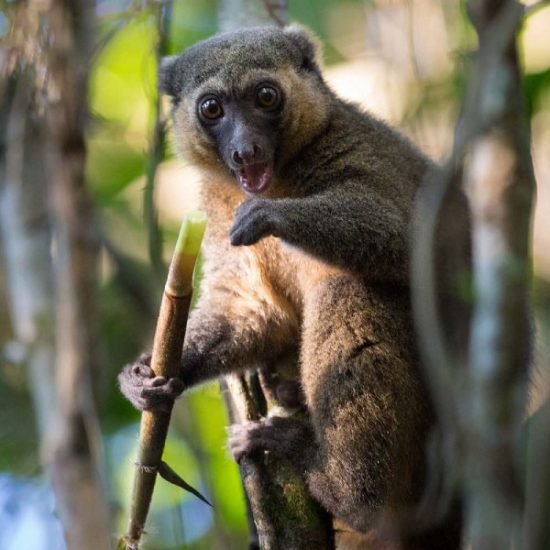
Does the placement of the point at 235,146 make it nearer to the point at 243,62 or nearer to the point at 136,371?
the point at 243,62

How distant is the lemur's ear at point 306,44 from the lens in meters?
5.96

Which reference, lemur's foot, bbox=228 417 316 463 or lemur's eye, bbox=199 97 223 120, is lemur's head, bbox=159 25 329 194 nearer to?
lemur's eye, bbox=199 97 223 120

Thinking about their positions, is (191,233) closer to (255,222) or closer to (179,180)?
(255,222)

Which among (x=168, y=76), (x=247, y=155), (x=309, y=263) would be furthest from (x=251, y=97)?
(x=309, y=263)

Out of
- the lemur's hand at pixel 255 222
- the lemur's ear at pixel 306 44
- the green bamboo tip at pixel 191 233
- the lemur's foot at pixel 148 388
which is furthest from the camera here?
the lemur's ear at pixel 306 44

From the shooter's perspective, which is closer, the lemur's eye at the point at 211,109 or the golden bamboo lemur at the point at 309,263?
the golden bamboo lemur at the point at 309,263

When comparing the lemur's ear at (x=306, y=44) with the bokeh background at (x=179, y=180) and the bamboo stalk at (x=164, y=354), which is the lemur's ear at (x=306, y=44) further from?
the bamboo stalk at (x=164, y=354)

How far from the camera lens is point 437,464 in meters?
4.62

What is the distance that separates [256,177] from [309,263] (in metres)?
0.52

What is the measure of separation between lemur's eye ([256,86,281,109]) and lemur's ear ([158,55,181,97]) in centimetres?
56

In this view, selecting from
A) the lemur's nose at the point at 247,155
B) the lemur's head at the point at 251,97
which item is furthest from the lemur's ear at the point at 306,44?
the lemur's nose at the point at 247,155

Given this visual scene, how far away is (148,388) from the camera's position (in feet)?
15.7

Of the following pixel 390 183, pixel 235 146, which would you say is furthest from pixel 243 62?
pixel 390 183

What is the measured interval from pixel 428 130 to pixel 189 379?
2.00m
